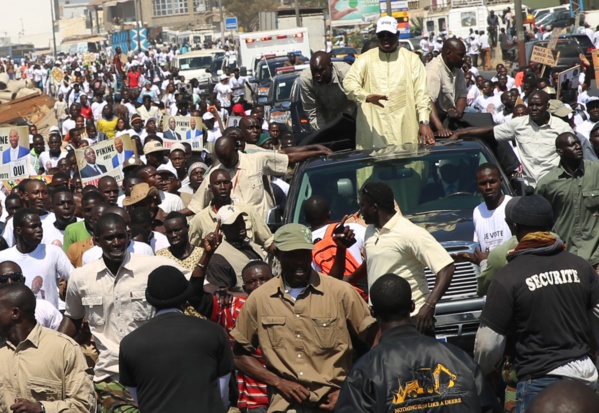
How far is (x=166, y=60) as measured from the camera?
2431 inches

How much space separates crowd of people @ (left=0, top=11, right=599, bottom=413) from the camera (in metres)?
5.66

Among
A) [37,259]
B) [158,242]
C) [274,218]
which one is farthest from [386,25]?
[37,259]

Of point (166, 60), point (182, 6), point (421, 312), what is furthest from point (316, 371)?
point (182, 6)

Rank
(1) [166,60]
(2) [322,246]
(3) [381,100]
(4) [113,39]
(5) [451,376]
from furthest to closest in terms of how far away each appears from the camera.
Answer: (4) [113,39]
(1) [166,60]
(3) [381,100]
(2) [322,246]
(5) [451,376]

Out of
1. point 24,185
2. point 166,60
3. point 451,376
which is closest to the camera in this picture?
point 451,376

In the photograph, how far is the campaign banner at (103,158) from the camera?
15.0 m

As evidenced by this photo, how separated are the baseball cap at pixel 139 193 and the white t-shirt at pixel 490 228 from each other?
3.19 m

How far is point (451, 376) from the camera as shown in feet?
16.3

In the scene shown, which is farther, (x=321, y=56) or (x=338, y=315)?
(x=321, y=56)

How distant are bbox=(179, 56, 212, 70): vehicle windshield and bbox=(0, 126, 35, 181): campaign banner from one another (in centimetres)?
3509

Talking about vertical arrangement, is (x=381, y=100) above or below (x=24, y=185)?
above

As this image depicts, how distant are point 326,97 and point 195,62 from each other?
40.3 metres

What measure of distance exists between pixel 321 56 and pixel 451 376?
639cm

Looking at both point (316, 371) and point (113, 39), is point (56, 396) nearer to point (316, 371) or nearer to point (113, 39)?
point (316, 371)
